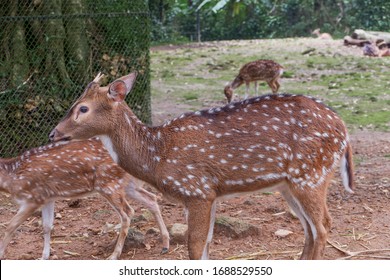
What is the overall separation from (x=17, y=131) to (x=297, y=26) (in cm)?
2301

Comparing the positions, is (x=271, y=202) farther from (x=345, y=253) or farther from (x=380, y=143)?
(x=380, y=143)

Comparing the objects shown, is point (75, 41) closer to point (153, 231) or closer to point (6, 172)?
point (6, 172)

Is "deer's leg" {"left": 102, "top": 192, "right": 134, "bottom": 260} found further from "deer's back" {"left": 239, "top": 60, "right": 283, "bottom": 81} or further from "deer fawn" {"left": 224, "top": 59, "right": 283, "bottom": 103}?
"deer's back" {"left": 239, "top": 60, "right": 283, "bottom": 81}

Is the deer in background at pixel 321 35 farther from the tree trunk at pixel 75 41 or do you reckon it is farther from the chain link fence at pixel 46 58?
the tree trunk at pixel 75 41

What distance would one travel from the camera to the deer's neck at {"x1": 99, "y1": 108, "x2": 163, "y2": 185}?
4941 mm

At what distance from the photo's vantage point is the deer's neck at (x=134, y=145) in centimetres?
494

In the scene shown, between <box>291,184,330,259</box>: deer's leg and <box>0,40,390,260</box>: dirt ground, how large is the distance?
660 millimetres

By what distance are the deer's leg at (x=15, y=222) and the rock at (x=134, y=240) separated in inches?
31.3

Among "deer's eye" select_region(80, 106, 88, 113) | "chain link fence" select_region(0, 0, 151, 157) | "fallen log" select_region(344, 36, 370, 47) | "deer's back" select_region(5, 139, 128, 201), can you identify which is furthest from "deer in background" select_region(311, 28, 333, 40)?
"deer's eye" select_region(80, 106, 88, 113)

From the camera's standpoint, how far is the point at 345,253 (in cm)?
556

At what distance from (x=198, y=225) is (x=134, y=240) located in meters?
1.37

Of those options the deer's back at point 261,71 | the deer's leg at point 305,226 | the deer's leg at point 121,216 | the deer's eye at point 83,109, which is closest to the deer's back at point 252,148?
A: the deer's leg at point 305,226

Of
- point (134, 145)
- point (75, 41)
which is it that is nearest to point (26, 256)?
point (134, 145)

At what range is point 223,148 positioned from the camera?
4848mm
